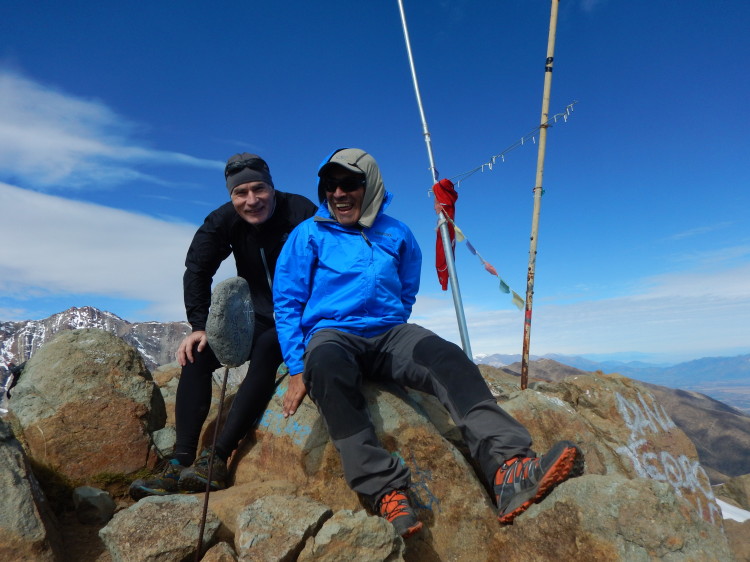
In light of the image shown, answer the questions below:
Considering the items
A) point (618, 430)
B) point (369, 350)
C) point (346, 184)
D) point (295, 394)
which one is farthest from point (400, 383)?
point (618, 430)

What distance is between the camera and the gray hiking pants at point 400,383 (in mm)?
3465

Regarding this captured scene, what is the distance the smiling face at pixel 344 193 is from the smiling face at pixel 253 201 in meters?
0.84

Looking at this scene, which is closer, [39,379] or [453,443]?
[453,443]

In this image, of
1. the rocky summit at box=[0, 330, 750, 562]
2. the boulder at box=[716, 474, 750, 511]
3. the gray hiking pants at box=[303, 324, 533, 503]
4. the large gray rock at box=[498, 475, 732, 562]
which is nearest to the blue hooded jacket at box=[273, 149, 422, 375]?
Result: the gray hiking pants at box=[303, 324, 533, 503]

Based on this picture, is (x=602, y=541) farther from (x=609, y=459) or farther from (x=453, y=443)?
(x=609, y=459)

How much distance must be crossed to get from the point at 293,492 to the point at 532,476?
2.19 metres

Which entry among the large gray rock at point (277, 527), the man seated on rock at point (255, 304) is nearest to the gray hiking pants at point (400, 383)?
the large gray rock at point (277, 527)

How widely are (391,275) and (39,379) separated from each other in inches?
182

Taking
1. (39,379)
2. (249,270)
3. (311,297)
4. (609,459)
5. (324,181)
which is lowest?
(609,459)

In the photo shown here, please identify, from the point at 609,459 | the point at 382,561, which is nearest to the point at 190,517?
the point at 382,561

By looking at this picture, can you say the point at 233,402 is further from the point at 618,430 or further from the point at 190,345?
the point at 618,430

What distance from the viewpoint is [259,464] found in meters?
4.59

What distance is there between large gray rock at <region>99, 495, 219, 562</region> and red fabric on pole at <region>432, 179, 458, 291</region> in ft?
22.4

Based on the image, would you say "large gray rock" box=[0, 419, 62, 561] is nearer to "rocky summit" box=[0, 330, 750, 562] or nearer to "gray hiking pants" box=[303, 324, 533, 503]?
"rocky summit" box=[0, 330, 750, 562]
